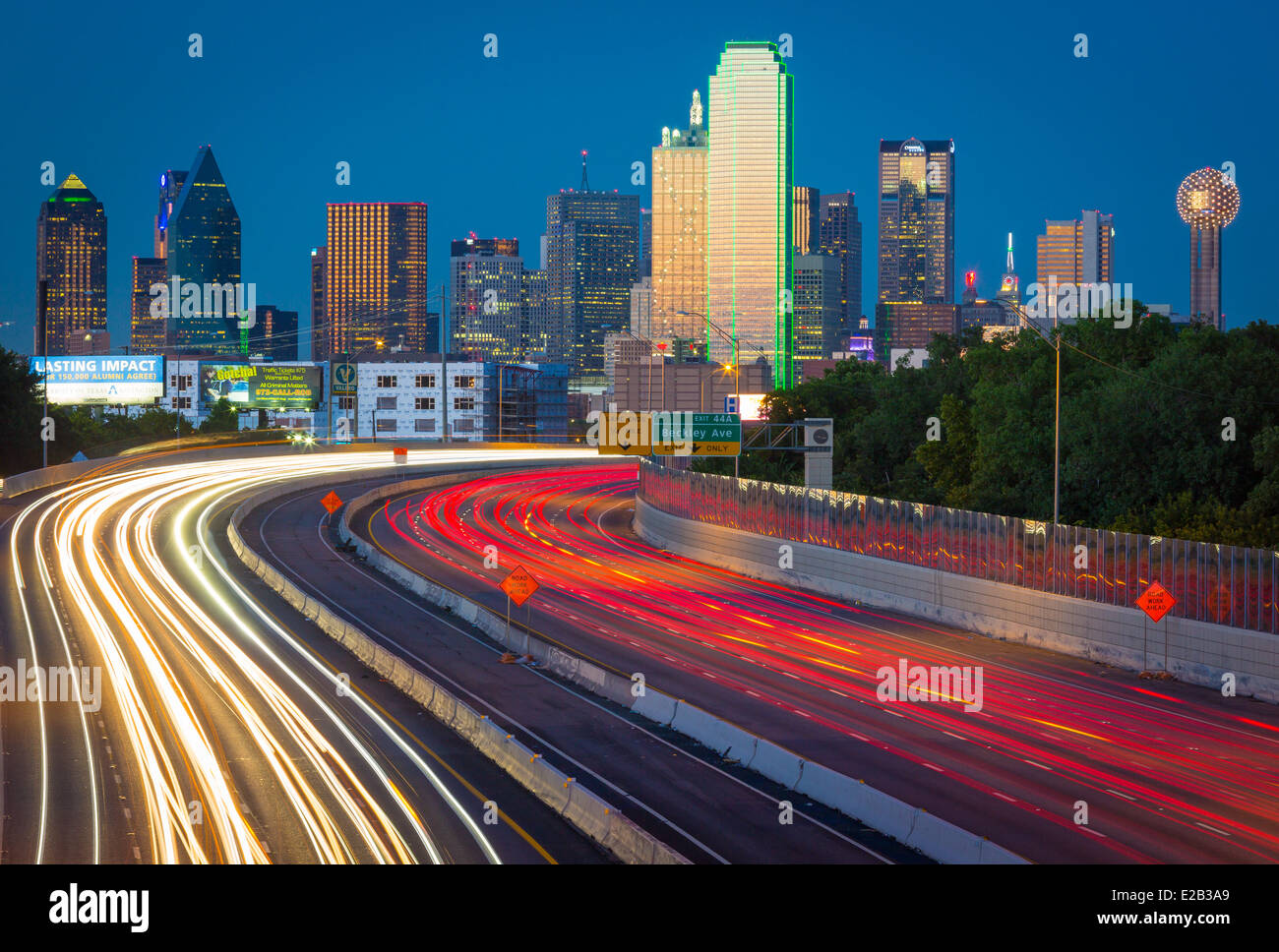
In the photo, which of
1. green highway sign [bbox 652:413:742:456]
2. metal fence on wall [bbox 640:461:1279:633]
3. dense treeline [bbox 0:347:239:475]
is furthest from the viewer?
dense treeline [bbox 0:347:239:475]

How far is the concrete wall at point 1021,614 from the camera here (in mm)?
31141

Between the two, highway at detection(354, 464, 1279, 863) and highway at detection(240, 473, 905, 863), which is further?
highway at detection(354, 464, 1279, 863)

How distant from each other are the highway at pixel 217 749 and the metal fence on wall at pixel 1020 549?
58.8 feet

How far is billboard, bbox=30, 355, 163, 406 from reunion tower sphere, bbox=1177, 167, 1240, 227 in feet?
402

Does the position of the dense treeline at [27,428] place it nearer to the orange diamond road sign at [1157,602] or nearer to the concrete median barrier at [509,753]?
the concrete median barrier at [509,753]

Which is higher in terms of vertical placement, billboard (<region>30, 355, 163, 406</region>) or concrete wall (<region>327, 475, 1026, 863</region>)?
billboard (<region>30, 355, 163, 406</region>)

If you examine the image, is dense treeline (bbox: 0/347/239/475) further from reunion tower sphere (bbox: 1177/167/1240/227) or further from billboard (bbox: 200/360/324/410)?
reunion tower sphere (bbox: 1177/167/1240/227)

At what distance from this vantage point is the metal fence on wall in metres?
31.4

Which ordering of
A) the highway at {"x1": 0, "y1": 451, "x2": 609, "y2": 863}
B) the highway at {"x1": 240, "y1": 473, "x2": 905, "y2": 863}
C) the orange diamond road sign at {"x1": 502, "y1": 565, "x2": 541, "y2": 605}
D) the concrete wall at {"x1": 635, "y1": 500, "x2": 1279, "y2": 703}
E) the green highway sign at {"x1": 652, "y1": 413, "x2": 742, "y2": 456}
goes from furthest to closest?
the green highway sign at {"x1": 652, "y1": 413, "x2": 742, "y2": 456}
the orange diamond road sign at {"x1": 502, "y1": 565, "x2": 541, "y2": 605}
the concrete wall at {"x1": 635, "y1": 500, "x2": 1279, "y2": 703}
the highway at {"x1": 0, "y1": 451, "x2": 609, "y2": 863}
the highway at {"x1": 240, "y1": 473, "x2": 905, "y2": 863}

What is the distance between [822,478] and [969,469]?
1635 cm

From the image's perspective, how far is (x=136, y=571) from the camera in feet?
166

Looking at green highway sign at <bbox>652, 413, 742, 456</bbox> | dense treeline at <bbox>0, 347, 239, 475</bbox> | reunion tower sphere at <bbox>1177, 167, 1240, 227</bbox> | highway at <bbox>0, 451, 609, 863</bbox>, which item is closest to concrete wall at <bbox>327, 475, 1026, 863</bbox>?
highway at <bbox>0, 451, 609, 863</bbox>
